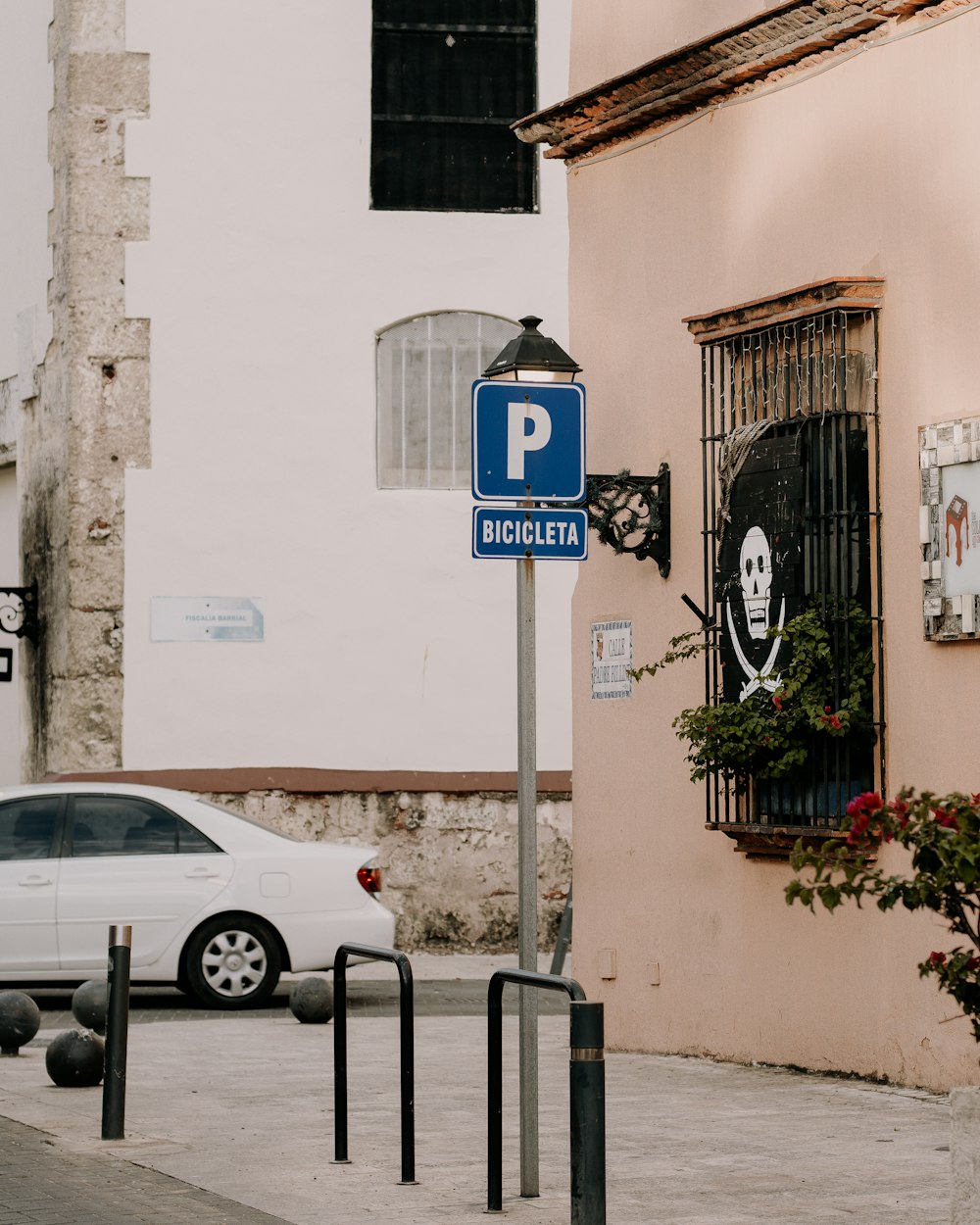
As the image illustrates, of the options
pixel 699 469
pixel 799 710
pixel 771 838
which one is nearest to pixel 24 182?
pixel 699 469

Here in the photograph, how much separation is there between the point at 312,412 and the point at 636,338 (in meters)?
7.45

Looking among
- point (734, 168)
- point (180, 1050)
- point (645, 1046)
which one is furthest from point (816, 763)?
point (180, 1050)

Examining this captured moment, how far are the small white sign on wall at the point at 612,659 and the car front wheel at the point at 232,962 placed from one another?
3.59m

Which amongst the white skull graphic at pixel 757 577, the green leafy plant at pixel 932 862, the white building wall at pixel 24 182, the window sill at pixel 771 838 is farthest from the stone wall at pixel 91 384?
the green leafy plant at pixel 932 862

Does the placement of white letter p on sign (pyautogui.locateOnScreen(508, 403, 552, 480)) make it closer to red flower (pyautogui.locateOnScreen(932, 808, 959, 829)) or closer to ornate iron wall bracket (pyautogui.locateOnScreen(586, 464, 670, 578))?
red flower (pyautogui.locateOnScreen(932, 808, 959, 829))

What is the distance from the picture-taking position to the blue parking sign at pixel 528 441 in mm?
8312

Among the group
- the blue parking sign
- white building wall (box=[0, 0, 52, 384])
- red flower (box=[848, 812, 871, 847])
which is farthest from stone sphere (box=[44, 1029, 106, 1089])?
white building wall (box=[0, 0, 52, 384])

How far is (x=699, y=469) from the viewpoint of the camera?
476 inches

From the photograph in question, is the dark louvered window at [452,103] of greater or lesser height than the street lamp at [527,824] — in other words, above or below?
above

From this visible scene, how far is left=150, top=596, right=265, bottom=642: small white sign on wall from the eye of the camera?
19.4 meters

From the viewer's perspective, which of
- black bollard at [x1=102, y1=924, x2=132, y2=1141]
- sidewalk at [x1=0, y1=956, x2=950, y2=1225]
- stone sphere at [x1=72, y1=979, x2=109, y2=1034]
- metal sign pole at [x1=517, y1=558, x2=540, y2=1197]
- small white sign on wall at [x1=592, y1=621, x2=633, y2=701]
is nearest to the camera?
sidewalk at [x1=0, y1=956, x2=950, y2=1225]

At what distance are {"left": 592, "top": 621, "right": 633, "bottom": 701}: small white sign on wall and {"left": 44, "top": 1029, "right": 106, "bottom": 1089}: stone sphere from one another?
3.49 m

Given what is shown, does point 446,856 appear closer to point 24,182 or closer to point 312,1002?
point 312,1002

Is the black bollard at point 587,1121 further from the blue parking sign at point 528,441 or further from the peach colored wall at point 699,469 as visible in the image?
the peach colored wall at point 699,469
